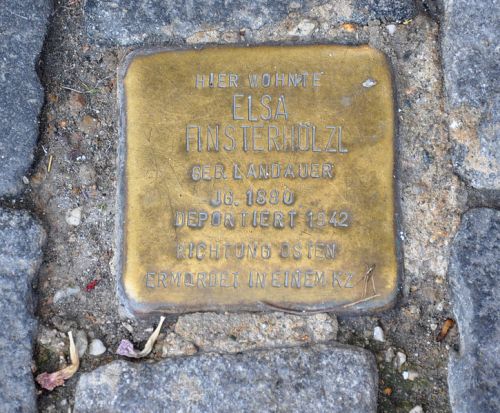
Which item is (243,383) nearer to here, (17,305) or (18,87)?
(17,305)

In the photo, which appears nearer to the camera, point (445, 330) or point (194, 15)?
point (445, 330)

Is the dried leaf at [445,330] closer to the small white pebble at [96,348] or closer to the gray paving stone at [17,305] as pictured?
the small white pebble at [96,348]

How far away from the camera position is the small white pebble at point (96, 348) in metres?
1.52

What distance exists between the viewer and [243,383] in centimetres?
146

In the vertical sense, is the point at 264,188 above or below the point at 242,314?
above

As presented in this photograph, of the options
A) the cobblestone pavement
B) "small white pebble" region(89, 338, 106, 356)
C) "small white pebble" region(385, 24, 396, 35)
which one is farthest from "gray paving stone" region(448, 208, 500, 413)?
"small white pebble" region(89, 338, 106, 356)

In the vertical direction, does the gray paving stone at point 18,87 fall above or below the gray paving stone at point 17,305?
above

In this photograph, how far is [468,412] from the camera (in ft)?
4.64

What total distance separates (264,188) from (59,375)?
784 millimetres

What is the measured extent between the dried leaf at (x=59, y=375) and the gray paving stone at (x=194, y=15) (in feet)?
3.08

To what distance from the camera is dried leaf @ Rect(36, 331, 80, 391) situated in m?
1.50

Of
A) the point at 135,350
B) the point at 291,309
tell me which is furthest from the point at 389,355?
the point at 135,350

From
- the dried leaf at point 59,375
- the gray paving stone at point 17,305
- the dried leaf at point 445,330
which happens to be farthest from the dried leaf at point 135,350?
the dried leaf at point 445,330

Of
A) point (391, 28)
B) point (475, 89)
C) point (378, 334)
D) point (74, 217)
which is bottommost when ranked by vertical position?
point (378, 334)
